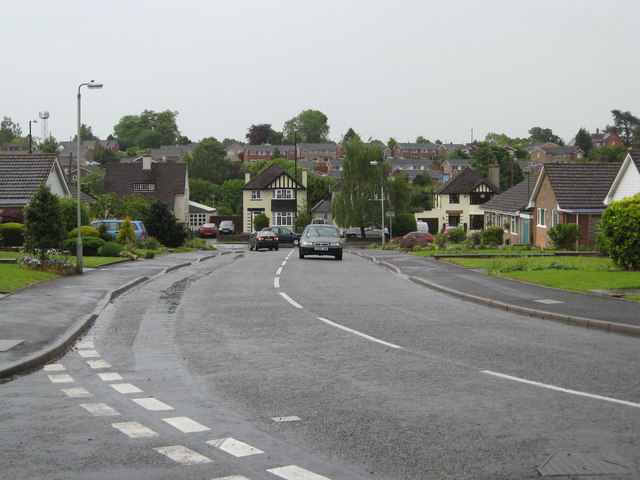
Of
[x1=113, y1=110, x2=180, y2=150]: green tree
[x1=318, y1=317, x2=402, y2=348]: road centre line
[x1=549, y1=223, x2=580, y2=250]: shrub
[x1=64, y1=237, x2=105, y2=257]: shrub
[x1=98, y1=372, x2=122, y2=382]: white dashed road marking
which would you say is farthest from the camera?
[x1=113, y1=110, x2=180, y2=150]: green tree

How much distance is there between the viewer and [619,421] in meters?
7.14

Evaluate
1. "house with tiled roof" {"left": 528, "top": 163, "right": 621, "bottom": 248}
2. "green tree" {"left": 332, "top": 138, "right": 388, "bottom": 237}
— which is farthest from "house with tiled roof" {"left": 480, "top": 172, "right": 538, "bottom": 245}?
"green tree" {"left": 332, "top": 138, "right": 388, "bottom": 237}

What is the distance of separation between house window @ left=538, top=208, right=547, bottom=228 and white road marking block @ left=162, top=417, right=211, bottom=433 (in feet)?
155

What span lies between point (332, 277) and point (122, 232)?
745 inches

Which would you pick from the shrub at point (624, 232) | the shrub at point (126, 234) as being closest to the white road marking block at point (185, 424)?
the shrub at point (624, 232)

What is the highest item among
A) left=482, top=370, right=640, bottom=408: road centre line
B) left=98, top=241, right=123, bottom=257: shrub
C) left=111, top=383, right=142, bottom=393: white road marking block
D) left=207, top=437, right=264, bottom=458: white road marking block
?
left=98, top=241, right=123, bottom=257: shrub

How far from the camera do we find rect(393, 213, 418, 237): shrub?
7888cm

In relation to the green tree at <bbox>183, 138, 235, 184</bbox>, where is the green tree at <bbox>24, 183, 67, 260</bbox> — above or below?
below

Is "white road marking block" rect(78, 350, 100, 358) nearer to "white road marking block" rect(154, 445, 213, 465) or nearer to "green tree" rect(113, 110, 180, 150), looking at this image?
"white road marking block" rect(154, 445, 213, 465)

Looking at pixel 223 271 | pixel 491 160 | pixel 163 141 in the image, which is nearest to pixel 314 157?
pixel 163 141

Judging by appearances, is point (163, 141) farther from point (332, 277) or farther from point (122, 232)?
point (332, 277)

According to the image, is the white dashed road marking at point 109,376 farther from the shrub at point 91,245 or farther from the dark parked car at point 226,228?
the dark parked car at point 226,228

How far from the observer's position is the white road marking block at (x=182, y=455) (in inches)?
235

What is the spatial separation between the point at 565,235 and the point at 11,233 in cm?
3186
